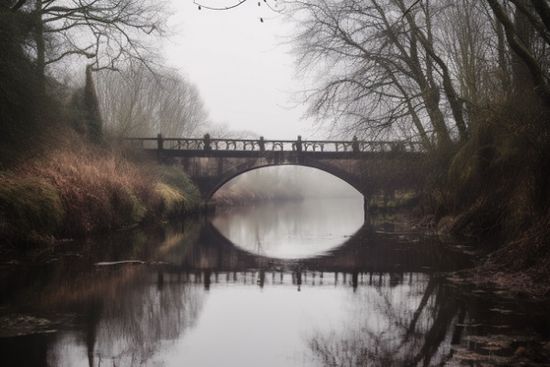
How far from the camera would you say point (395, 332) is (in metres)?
7.12

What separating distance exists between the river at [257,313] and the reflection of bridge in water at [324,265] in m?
0.04

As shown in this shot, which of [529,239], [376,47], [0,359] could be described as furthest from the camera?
[376,47]

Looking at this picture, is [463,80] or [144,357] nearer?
[144,357]

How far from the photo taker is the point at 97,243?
1628cm

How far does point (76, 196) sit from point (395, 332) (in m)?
12.0

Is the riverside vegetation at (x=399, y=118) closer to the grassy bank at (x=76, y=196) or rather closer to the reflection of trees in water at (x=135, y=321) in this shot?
the grassy bank at (x=76, y=196)

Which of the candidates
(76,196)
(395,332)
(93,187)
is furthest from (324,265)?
(93,187)

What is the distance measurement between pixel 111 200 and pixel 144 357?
47.8 ft

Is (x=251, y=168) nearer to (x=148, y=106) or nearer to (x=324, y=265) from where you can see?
(x=148, y=106)

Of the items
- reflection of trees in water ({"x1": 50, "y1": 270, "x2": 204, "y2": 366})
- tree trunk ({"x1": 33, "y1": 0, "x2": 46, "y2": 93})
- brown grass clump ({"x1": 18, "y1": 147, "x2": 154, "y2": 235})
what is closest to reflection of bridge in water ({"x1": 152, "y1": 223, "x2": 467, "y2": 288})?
reflection of trees in water ({"x1": 50, "y1": 270, "x2": 204, "y2": 366})

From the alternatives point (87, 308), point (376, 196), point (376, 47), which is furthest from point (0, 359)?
point (376, 196)

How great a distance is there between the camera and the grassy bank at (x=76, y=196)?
13.8 metres

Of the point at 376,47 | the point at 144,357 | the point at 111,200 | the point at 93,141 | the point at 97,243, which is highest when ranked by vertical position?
the point at 376,47

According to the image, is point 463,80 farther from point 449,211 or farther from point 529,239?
point 529,239
